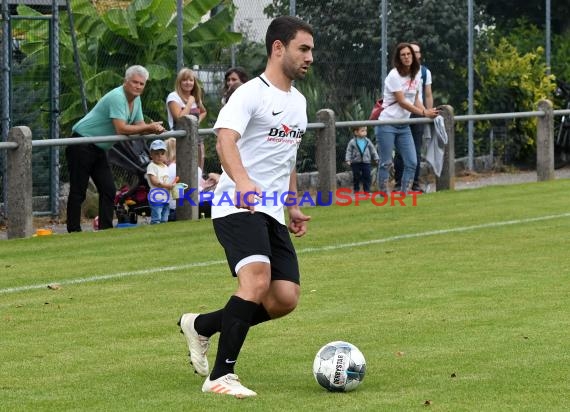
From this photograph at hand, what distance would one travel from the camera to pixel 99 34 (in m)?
20.0

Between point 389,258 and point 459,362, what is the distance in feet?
16.7

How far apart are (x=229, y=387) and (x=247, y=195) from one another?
0.90 m

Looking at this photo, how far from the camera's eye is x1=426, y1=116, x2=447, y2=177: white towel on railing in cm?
2005

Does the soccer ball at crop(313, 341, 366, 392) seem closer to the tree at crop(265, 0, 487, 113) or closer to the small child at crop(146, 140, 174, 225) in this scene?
the small child at crop(146, 140, 174, 225)

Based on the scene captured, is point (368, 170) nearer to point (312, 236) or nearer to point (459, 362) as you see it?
point (312, 236)

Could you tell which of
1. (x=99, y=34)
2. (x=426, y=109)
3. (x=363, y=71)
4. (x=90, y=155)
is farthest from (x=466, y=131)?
(x=90, y=155)

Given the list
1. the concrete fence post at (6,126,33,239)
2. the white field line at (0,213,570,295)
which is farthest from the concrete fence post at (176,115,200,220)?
the white field line at (0,213,570,295)

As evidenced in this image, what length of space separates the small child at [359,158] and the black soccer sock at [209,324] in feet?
41.4

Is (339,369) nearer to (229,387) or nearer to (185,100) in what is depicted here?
(229,387)

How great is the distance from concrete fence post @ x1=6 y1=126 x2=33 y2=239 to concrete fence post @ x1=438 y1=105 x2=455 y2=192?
7245 mm

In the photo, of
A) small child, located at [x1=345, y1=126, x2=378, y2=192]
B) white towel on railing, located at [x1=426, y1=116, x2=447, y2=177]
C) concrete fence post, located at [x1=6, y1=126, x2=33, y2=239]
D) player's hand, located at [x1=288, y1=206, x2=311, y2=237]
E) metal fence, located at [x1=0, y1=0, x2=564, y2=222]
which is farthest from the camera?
small child, located at [x1=345, y1=126, x2=378, y2=192]

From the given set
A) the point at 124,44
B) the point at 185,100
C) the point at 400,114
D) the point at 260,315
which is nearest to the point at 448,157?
the point at 400,114

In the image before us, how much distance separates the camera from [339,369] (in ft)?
23.6

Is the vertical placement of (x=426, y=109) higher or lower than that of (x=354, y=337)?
higher
